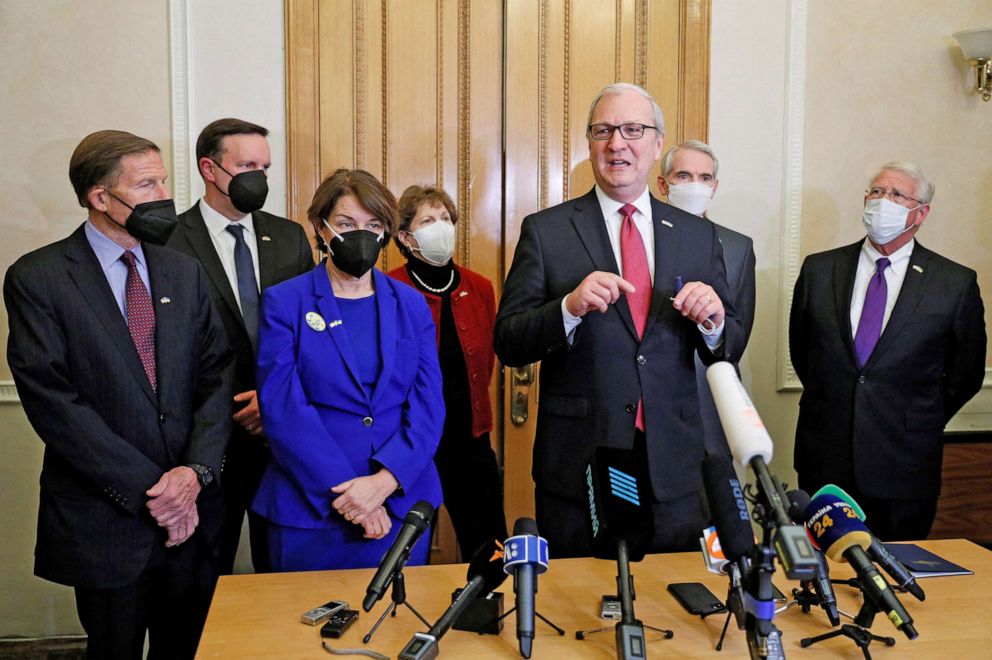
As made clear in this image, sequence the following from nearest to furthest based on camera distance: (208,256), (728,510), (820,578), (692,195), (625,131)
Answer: (728,510)
(820,578)
(625,131)
(208,256)
(692,195)

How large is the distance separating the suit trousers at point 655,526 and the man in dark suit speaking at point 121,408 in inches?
37.3

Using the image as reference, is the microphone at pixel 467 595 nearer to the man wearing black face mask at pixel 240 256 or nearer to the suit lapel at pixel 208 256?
the man wearing black face mask at pixel 240 256

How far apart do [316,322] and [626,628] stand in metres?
1.16

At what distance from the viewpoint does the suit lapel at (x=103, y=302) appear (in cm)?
229

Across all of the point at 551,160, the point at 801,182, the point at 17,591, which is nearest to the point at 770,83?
the point at 801,182

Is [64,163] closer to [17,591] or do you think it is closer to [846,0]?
[17,591]

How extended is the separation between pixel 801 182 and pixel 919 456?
143cm

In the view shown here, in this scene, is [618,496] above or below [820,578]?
above

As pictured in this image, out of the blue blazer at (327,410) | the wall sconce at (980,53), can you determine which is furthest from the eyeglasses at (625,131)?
the wall sconce at (980,53)

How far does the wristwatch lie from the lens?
2357 millimetres

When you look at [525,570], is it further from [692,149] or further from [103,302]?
[692,149]

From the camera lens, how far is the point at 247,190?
2.83 metres

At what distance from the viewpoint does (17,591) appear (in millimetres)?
3465

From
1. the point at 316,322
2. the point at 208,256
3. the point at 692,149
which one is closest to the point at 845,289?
the point at 692,149
